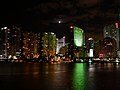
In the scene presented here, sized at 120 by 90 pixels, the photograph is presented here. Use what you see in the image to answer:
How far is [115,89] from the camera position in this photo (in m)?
34.0

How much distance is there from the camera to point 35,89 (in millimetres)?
33000

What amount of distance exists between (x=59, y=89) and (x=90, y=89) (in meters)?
4.08

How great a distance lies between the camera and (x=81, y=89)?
33.3 m

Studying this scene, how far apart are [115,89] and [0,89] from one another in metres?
14.9

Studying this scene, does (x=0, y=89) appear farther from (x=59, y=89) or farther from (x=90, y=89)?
(x=90, y=89)

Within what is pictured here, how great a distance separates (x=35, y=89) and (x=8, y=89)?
3391mm

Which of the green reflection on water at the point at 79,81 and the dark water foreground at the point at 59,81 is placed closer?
the green reflection on water at the point at 79,81

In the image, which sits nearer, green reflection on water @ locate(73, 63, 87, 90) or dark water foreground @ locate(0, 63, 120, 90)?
green reflection on water @ locate(73, 63, 87, 90)

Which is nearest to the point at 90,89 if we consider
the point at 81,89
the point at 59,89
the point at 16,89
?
the point at 81,89

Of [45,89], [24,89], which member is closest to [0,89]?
[24,89]

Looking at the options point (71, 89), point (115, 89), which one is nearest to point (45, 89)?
point (71, 89)

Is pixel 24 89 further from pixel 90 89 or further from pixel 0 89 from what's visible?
pixel 90 89

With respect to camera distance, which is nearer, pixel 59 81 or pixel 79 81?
pixel 79 81

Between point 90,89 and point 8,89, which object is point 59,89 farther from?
point 8,89
